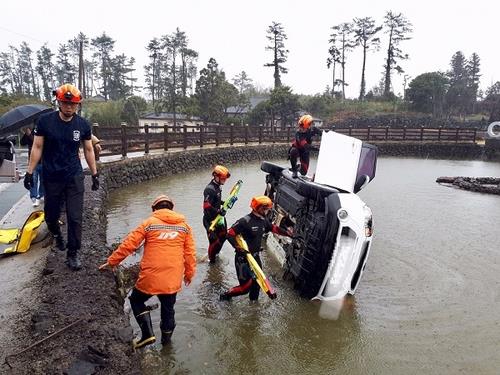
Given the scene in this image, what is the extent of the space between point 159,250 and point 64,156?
132 centimetres

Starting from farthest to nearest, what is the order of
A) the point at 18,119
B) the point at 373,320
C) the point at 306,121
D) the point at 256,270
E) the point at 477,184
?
the point at 477,184 → the point at 306,121 → the point at 18,119 → the point at 373,320 → the point at 256,270

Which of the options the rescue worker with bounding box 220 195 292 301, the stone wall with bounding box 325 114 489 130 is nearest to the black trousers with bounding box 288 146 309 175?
the rescue worker with bounding box 220 195 292 301

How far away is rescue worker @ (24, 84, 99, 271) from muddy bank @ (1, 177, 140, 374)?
11.7 inches

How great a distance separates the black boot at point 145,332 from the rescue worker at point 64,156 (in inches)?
37.8

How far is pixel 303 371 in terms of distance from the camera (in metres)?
3.52

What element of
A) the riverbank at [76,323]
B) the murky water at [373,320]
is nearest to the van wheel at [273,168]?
the murky water at [373,320]

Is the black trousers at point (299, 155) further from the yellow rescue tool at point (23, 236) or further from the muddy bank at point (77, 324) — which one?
the yellow rescue tool at point (23, 236)

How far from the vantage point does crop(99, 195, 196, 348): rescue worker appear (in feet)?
11.1

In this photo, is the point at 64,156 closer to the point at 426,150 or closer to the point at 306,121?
the point at 306,121

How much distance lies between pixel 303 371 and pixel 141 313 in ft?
4.87

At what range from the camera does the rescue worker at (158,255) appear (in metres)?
3.40

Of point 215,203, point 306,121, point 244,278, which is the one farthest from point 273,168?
point 244,278

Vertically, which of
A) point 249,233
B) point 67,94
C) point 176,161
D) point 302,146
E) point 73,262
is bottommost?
point 176,161

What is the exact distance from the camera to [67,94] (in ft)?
11.8
